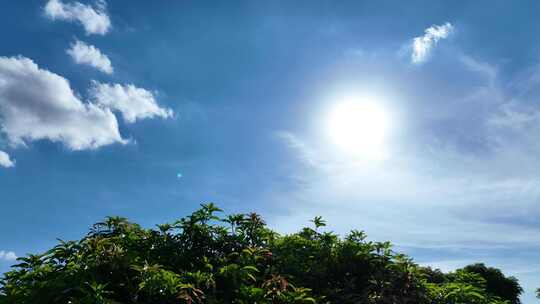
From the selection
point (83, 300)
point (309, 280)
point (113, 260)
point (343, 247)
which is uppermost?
point (343, 247)

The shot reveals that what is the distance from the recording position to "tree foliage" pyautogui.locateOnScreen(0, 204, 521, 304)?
9180 millimetres

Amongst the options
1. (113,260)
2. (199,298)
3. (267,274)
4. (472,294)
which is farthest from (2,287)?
(472,294)

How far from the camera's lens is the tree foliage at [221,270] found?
918 centimetres

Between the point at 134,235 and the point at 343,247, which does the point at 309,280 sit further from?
the point at 134,235

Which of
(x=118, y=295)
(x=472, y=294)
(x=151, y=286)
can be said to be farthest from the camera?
(x=472, y=294)

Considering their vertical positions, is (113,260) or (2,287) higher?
(113,260)

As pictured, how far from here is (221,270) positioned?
383 inches

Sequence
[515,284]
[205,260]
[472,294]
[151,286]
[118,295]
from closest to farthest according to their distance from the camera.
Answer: [151,286] < [118,295] < [205,260] < [472,294] < [515,284]

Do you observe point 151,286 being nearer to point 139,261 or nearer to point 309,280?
point 139,261

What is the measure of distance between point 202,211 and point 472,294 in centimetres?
702

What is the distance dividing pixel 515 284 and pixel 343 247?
3189 cm

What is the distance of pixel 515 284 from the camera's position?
121ft

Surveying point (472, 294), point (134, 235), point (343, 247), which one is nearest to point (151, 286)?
point (134, 235)

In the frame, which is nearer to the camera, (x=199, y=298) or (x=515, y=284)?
(x=199, y=298)
